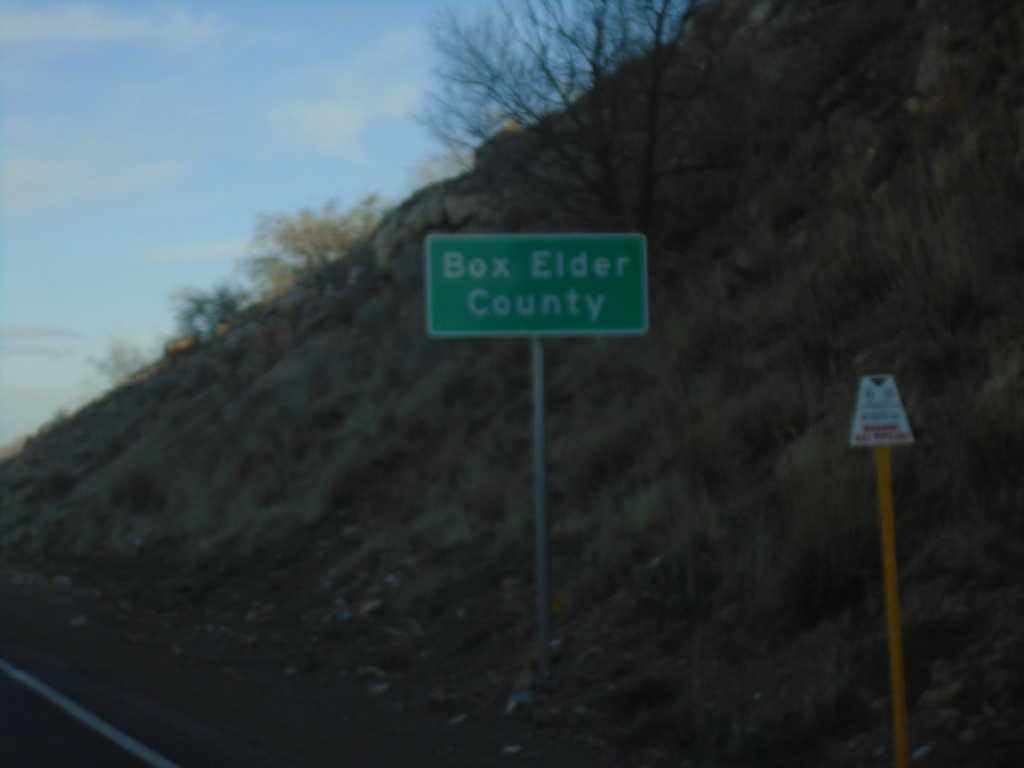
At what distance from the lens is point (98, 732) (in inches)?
317

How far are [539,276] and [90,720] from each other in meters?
4.89

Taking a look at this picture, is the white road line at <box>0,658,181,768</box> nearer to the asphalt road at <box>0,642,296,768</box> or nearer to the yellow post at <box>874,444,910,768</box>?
the asphalt road at <box>0,642,296,768</box>

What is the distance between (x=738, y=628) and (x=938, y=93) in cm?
789

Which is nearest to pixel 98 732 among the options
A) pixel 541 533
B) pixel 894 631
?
pixel 541 533

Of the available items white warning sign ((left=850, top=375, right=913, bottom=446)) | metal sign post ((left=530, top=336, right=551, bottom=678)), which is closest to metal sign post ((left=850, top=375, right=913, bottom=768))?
white warning sign ((left=850, top=375, right=913, bottom=446))

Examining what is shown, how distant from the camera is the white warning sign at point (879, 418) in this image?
628 cm

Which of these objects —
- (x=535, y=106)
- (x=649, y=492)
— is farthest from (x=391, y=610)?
(x=535, y=106)

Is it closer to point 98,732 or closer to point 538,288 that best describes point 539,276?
point 538,288

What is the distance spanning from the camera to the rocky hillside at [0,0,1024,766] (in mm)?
7605

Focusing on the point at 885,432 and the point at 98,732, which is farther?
the point at 98,732

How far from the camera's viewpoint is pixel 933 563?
7.79m

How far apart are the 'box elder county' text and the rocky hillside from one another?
206 cm

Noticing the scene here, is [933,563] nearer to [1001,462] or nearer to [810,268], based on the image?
[1001,462]

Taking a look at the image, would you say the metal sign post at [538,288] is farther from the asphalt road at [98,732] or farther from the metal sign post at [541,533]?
the asphalt road at [98,732]
